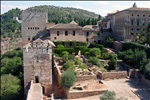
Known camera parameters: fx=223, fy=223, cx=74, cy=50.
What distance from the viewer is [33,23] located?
37312 millimetres

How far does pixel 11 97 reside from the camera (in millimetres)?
22062

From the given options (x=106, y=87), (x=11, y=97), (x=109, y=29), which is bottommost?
(x=11, y=97)

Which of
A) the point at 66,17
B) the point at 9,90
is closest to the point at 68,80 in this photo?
the point at 9,90

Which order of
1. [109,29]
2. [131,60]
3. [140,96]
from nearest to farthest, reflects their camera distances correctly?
[140,96]
[131,60]
[109,29]

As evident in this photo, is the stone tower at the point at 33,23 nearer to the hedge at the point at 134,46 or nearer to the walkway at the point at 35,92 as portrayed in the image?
the hedge at the point at 134,46

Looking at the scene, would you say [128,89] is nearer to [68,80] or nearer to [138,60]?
[68,80]

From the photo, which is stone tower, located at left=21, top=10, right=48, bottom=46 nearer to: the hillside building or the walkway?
the hillside building

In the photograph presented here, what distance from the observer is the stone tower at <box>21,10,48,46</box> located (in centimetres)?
3706

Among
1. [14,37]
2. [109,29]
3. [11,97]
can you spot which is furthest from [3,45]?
[11,97]

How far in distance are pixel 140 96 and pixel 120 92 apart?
1.65m

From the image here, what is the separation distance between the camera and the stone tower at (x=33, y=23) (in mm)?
37062

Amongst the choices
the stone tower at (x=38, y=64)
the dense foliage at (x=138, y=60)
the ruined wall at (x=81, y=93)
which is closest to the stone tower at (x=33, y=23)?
the dense foliage at (x=138, y=60)

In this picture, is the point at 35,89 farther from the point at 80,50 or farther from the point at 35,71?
the point at 80,50

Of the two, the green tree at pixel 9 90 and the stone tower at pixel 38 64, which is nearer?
the stone tower at pixel 38 64
